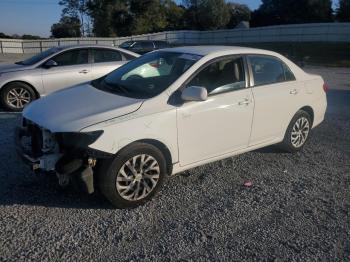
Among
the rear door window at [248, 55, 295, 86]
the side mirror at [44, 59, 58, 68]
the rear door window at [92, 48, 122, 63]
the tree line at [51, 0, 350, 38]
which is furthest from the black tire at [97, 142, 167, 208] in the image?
the tree line at [51, 0, 350, 38]

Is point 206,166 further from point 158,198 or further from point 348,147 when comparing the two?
point 348,147

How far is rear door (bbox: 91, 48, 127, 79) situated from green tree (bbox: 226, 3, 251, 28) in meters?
67.1

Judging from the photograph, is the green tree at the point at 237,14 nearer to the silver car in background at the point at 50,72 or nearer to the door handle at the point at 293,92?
the silver car in background at the point at 50,72

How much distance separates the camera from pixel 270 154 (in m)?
6.04

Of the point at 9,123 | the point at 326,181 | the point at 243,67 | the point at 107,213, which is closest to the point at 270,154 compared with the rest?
the point at 326,181

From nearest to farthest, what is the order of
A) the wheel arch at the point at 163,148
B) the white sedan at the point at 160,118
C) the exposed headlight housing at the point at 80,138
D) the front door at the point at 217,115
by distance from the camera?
the exposed headlight housing at the point at 80,138
the white sedan at the point at 160,118
the wheel arch at the point at 163,148
the front door at the point at 217,115

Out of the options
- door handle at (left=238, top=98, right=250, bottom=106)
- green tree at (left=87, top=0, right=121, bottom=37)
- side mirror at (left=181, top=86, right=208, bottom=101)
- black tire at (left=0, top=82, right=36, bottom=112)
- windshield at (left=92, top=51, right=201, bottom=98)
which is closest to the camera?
side mirror at (left=181, top=86, right=208, bottom=101)

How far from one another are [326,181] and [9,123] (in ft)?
18.1

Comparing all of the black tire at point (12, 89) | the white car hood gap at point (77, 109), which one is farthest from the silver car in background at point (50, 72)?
the white car hood gap at point (77, 109)

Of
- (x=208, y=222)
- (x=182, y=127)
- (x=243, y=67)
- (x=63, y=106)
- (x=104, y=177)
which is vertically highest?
(x=243, y=67)

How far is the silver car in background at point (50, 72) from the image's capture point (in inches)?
329

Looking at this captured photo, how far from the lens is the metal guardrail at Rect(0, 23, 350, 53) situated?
38.0m

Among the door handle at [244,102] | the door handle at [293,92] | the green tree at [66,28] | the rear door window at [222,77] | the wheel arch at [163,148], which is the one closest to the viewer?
the wheel arch at [163,148]

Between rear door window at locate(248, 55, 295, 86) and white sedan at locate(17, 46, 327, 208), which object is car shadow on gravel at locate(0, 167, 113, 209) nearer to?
white sedan at locate(17, 46, 327, 208)
